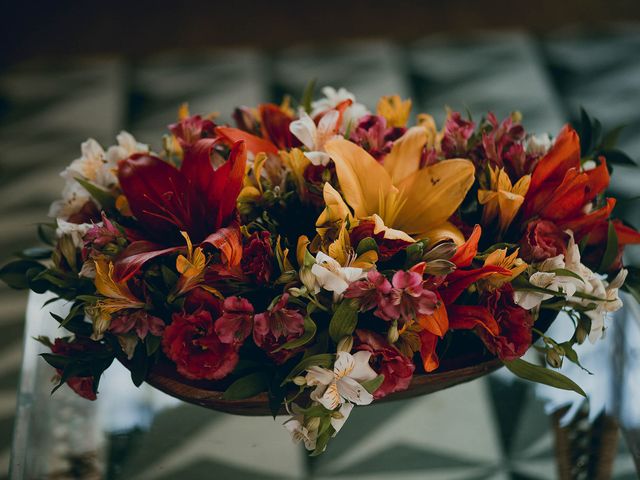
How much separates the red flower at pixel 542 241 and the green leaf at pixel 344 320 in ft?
0.54

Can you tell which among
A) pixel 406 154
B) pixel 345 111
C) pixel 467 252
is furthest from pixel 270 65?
pixel 467 252

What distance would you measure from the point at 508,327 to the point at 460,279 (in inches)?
2.6

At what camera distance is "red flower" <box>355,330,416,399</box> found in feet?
2.38

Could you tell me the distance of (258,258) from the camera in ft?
2.38

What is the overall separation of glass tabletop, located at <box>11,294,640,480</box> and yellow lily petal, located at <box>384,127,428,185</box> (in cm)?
30

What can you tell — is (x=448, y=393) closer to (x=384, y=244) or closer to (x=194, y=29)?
(x=384, y=244)

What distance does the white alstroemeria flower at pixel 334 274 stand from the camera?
684mm

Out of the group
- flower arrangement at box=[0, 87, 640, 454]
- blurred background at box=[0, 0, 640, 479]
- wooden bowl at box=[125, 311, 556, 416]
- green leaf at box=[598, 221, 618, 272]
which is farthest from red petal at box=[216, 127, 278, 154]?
blurred background at box=[0, 0, 640, 479]

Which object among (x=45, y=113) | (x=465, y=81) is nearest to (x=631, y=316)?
(x=465, y=81)

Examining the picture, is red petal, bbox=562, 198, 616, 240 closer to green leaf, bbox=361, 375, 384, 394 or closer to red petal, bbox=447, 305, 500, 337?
red petal, bbox=447, 305, 500, 337

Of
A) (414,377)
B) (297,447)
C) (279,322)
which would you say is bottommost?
(297,447)

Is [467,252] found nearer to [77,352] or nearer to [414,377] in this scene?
[414,377]

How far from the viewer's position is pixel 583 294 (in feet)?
2.50

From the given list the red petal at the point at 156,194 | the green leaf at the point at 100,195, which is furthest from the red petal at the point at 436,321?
the green leaf at the point at 100,195
